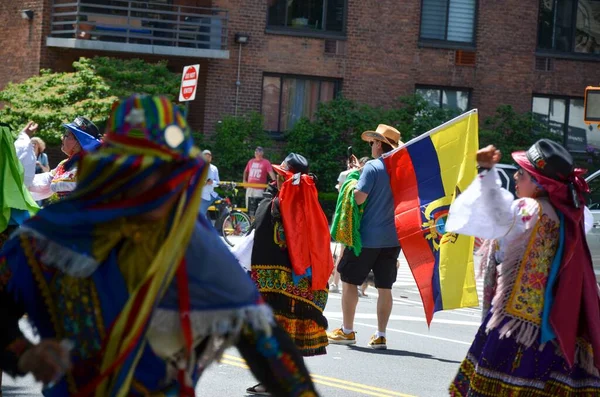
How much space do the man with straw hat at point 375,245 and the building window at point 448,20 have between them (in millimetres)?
18555

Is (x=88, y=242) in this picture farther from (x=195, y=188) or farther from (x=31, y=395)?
(x=31, y=395)

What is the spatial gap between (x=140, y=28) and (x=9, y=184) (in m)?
19.0

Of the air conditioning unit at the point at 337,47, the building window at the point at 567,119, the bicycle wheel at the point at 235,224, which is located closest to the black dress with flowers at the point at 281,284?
the bicycle wheel at the point at 235,224

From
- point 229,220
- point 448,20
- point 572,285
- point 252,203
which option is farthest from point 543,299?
point 448,20

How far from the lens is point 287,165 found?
8.91m

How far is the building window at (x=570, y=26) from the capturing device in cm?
2956

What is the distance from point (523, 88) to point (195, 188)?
26958 millimetres

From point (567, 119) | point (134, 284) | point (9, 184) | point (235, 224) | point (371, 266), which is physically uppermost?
point (567, 119)

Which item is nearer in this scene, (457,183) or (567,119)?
(457,183)

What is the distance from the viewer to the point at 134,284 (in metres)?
3.06

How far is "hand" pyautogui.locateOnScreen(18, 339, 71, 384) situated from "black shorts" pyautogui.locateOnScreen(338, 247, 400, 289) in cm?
751

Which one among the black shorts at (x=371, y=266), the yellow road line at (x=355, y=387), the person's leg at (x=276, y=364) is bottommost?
the yellow road line at (x=355, y=387)

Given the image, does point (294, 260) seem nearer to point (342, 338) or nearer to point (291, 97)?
point (342, 338)

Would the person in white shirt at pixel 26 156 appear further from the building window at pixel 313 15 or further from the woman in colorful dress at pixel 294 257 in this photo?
the building window at pixel 313 15
